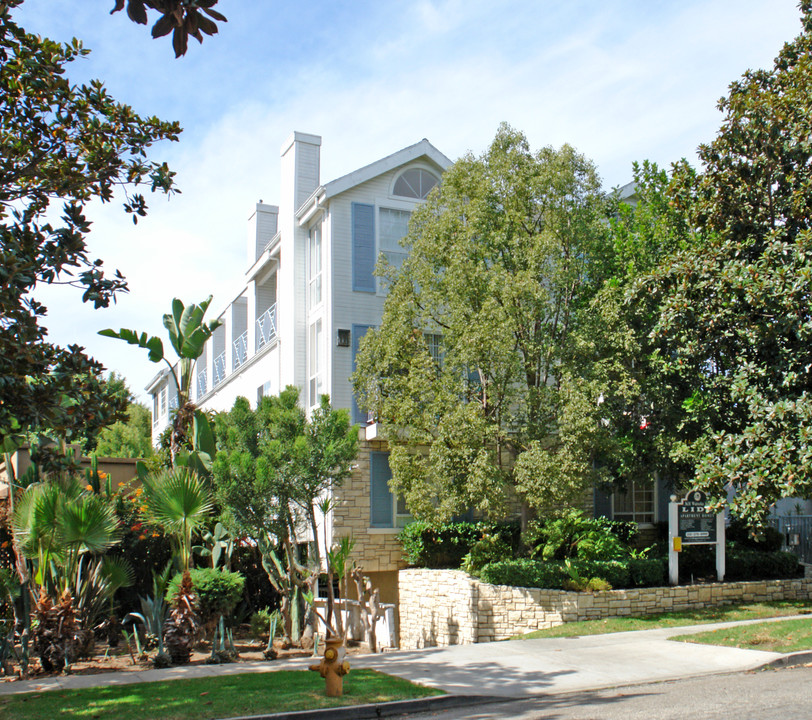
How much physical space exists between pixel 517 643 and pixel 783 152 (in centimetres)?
972

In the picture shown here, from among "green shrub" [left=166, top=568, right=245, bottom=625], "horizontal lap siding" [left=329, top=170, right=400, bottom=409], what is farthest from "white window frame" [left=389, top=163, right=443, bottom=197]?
"green shrub" [left=166, top=568, right=245, bottom=625]

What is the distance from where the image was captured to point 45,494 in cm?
1262

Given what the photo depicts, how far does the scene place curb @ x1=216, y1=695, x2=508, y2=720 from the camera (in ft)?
28.7

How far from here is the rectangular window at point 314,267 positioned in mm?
21047

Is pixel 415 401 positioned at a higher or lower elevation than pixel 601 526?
higher

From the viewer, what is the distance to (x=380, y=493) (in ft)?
62.7

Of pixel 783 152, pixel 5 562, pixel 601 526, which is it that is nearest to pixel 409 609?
pixel 601 526

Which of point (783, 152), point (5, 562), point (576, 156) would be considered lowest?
point (5, 562)

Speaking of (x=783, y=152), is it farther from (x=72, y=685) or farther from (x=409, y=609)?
(x=72, y=685)

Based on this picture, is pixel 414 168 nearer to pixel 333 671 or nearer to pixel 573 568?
pixel 573 568

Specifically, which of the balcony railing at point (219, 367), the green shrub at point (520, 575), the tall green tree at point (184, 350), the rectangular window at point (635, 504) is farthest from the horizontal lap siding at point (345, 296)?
the balcony railing at point (219, 367)

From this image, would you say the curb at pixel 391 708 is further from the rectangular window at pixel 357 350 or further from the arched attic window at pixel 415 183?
the arched attic window at pixel 415 183

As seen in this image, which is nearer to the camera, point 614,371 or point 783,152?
point 783,152

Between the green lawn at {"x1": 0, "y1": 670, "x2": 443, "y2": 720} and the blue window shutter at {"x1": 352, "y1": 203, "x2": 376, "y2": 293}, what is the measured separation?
11.1 metres
